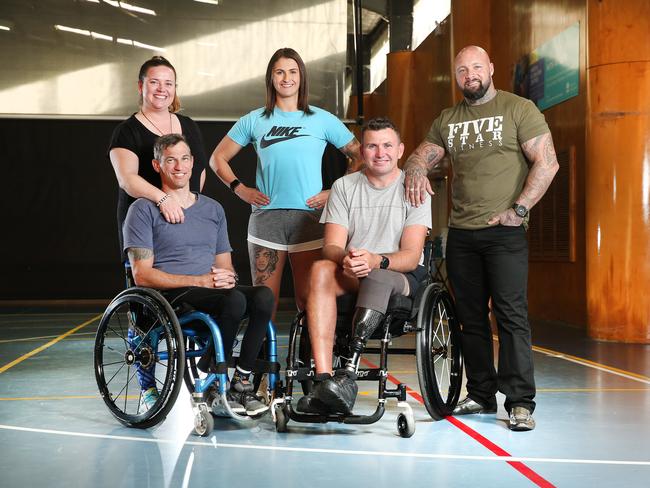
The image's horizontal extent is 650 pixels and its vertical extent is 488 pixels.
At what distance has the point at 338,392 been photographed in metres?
2.78

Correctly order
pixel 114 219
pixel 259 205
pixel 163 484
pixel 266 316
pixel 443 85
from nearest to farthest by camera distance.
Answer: pixel 163 484
pixel 266 316
pixel 259 205
pixel 443 85
pixel 114 219

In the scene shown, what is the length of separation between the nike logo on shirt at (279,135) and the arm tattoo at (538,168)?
87 centimetres

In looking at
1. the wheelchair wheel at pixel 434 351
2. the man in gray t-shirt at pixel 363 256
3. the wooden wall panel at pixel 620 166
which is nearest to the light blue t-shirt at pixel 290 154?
the man in gray t-shirt at pixel 363 256

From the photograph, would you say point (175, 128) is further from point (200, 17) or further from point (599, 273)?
point (200, 17)

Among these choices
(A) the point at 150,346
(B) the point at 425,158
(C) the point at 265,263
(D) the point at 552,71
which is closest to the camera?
(A) the point at 150,346

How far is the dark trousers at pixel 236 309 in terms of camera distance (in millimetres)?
2932

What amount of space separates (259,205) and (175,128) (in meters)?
0.44

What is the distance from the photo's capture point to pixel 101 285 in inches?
479

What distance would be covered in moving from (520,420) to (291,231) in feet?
3.60

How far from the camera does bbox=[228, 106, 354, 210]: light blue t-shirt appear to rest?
3395 mm

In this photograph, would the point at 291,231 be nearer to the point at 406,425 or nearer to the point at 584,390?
the point at 406,425

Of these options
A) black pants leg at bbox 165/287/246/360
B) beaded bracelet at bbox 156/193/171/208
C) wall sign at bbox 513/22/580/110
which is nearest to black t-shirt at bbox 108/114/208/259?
beaded bracelet at bbox 156/193/171/208

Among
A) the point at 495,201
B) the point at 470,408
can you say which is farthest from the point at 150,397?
the point at 495,201

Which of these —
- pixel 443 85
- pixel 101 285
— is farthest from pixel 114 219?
pixel 443 85
